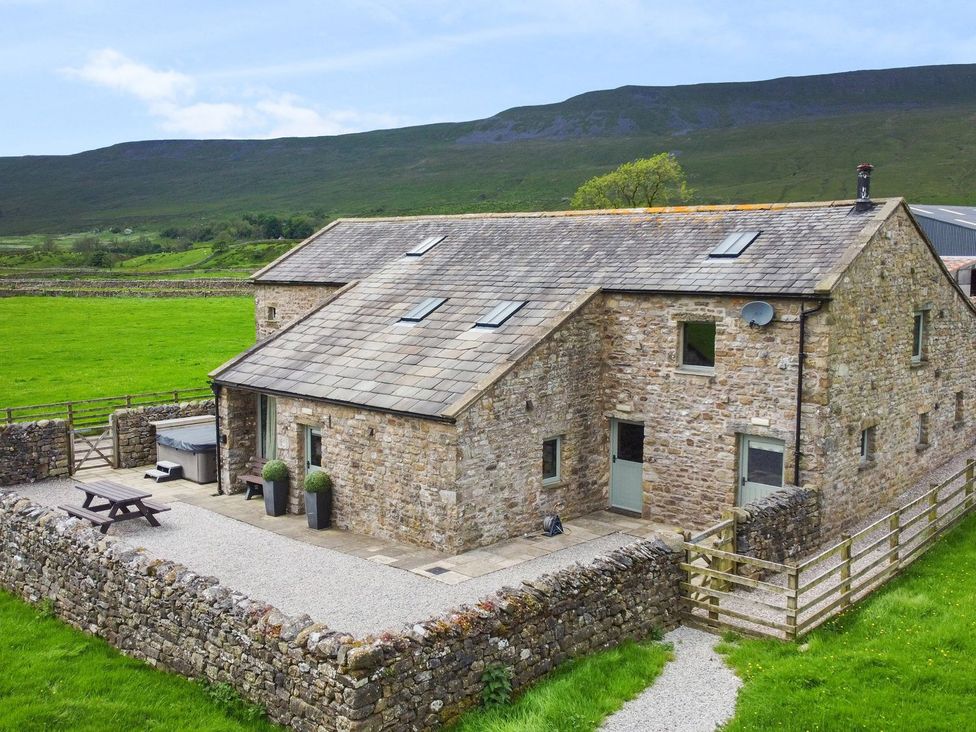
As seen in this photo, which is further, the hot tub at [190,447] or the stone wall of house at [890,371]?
the hot tub at [190,447]

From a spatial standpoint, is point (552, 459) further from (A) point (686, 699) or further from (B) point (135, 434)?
(B) point (135, 434)

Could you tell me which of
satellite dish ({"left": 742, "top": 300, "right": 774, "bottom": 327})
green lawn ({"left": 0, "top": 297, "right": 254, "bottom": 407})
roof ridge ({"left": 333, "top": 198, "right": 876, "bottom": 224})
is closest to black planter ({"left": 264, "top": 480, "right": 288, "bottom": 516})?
roof ridge ({"left": 333, "top": 198, "right": 876, "bottom": 224})

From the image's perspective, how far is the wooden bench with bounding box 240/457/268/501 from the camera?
62.4 feet

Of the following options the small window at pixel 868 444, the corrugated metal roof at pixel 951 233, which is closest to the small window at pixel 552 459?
the small window at pixel 868 444

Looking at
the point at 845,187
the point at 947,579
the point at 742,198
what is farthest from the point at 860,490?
the point at 845,187

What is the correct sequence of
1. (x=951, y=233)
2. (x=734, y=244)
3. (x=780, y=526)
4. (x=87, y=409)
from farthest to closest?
(x=951, y=233), (x=87, y=409), (x=734, y=244), (x=780, y=526)

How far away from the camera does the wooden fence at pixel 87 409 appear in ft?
76.1

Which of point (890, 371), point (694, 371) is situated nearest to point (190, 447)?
point (694, 371)

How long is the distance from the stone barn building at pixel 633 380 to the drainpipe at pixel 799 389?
0.11 feet

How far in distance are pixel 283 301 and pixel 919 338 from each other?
17.2 m

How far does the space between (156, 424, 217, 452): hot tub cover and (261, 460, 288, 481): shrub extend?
3.18 meters

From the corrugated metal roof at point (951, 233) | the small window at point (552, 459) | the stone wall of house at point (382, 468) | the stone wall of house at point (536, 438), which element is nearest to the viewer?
the stone wall of house at point (382, 468)

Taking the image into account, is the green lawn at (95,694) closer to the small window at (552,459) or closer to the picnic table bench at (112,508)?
the picnic table bench at (112,508)

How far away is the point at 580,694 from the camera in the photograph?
962cm
